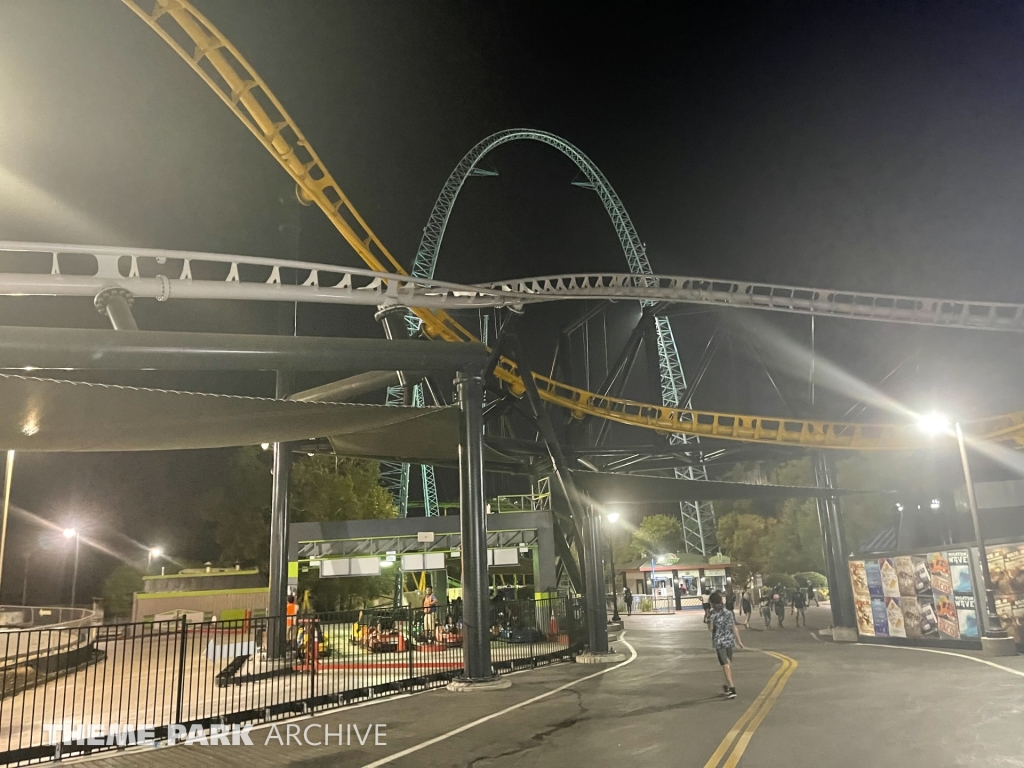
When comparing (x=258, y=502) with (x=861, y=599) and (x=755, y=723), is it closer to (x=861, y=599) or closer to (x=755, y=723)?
(x=861, y=599)

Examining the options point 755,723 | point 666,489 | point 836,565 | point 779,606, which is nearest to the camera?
point 755,723

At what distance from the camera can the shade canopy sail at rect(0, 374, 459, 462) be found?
30.0ft

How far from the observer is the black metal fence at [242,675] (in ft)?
31.6

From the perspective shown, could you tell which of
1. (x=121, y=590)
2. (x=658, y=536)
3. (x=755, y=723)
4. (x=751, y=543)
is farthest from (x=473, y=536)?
(x=658, y=536)

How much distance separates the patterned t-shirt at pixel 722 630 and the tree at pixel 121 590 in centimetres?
4788

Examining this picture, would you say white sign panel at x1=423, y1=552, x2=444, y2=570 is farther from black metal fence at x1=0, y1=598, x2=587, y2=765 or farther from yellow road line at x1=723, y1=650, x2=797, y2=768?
yellow road line at x1=723, y1=650, x2=797, y2=768

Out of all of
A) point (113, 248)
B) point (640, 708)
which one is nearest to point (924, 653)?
point (640, 708)

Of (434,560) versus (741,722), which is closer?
(741,722)

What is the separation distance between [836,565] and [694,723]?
14.9m

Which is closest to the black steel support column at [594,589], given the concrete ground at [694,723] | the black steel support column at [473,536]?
the concrete ground at [694,723]

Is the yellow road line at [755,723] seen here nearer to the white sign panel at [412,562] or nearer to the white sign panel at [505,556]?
the white sign panel at [505,556]

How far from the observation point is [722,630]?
11.4 metres

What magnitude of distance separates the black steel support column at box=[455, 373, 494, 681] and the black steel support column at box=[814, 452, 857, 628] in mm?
12794

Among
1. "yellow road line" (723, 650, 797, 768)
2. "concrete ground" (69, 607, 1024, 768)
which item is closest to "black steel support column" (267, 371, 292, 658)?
"concrete ground" (69, 607, 1024, 768)
